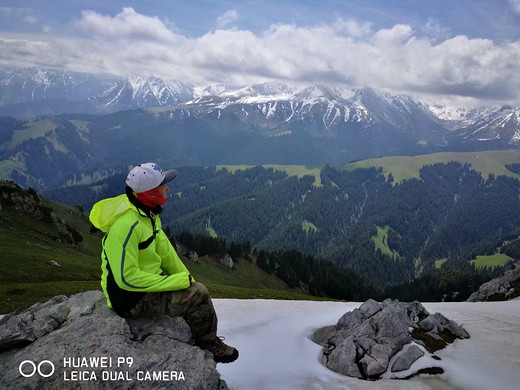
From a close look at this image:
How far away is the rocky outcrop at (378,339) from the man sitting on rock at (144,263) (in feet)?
21.9

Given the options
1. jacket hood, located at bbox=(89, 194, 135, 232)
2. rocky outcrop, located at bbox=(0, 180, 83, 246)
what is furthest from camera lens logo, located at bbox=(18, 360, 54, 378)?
rocky outcrop, located at bbox=(0, 180, 83, 246)

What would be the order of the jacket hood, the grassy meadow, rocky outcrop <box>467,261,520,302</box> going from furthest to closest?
rocky outcrop <box>467,261,520,302</box> → the grassy meadow → the jacket hood

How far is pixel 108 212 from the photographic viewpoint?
9.09m

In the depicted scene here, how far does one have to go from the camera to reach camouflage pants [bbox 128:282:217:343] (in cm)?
966

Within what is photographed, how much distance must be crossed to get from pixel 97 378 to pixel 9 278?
3143 cm

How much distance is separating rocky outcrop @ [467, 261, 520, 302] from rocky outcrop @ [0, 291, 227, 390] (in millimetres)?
66181

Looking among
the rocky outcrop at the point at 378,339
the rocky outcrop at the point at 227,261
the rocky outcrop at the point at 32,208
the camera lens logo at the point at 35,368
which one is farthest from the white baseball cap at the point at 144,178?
the rocky outcrop at the point at 227,261

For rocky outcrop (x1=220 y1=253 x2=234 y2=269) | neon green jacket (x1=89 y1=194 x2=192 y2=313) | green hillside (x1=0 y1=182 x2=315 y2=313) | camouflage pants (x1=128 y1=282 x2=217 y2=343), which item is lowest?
rocky outcrop (x1=220 y1=253 x2=234 y2=269)

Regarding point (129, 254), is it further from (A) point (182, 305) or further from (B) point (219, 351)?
(B) point (219, 351)

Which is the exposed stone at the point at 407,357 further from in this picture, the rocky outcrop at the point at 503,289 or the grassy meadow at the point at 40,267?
the rocky outcrop at the point at 503,289

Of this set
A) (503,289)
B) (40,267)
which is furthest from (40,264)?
(503,289)

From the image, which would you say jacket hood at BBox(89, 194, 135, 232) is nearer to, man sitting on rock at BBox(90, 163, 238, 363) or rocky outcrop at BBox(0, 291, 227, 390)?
man sitting on rock at BBox(90, 163, 238, 363)

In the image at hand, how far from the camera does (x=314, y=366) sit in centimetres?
1350

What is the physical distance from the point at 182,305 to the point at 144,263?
1571 mm
